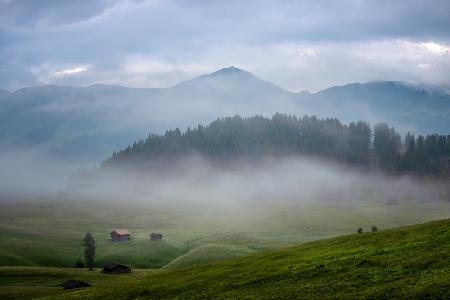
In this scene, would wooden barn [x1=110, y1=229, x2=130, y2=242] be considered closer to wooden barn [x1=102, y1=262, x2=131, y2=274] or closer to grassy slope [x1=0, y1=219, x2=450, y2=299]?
wooden barn [x1=102, y1=262, x2=131, y2=274]

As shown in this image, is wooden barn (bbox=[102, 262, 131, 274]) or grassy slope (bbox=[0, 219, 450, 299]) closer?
grassy slope (bbox=[0, 219, 450, 299])

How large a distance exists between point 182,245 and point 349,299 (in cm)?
13654

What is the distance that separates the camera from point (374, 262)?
52.1 meters

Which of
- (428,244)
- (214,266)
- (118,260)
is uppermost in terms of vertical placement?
(428,244)

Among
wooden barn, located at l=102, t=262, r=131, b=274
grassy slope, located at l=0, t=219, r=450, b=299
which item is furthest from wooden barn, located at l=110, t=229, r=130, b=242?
grassy slope, located at l=0, t=219, r=450, b=299

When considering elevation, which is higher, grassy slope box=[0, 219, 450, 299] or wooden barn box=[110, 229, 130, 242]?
grassy slope box=[0, 219, 450, 299]

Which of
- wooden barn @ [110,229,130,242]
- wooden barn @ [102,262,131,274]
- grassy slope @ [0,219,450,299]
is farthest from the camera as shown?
wooden barn @ [110,229,130,242]

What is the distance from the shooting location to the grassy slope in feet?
143

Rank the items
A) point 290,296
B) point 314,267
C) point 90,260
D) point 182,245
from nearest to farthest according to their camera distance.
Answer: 1. point 290,296
2. point 314,267
3. point 90,260
4. point 182,245

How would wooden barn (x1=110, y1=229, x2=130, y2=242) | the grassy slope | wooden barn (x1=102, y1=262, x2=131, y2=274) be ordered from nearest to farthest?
the grassy slope → wooden barn (x1=102, y1=262, x2=131, y2=274) → wooden barn (x1=110, y1=229, x2=130, y2=242)

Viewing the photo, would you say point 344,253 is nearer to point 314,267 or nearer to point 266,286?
point 314,267

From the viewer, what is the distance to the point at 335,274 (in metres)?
51.6

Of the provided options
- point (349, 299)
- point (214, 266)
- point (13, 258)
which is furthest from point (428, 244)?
point (13, 258)

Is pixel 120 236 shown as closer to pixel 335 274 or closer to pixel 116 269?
pixel 116 269
